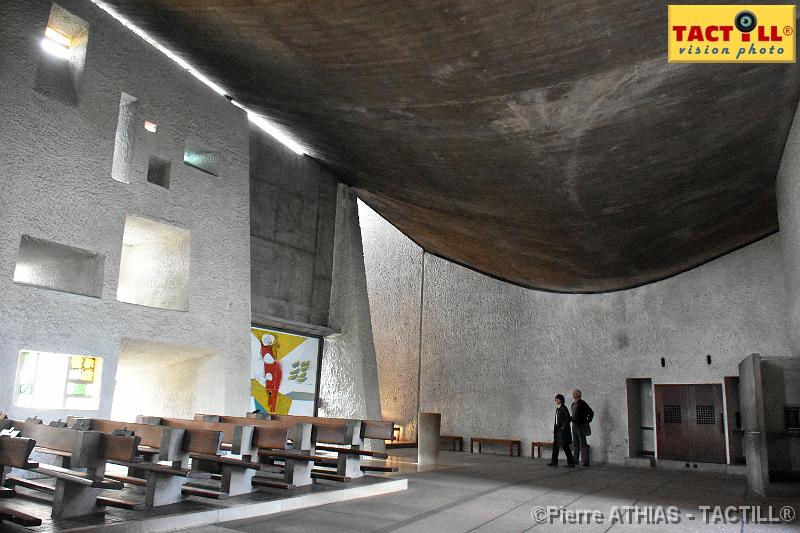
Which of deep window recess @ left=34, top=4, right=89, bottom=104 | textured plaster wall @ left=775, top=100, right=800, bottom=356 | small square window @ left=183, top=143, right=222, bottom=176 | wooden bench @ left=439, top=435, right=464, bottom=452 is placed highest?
deep window recess @ left=34, top=4, right=89, bottom=104

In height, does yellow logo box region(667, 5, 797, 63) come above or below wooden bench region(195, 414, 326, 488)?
above

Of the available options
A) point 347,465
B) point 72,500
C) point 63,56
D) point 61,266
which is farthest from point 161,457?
point 63,56

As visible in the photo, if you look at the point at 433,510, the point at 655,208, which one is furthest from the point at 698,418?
the point at 433,510

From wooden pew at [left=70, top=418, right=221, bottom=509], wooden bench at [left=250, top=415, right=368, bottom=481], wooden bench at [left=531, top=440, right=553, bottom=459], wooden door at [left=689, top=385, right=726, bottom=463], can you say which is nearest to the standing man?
wooden bench at [left=531, top=440, right=553, bottom=459]

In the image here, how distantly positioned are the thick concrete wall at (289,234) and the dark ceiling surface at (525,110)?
2.72 ft

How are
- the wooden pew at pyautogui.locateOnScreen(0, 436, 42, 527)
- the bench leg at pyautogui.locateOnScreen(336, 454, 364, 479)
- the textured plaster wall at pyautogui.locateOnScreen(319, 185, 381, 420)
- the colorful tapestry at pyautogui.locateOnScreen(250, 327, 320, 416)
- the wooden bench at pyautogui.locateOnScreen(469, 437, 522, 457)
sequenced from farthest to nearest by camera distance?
1. the wooden bench at pyautogui.locateOnScreen(469, 437, 522, 457)
2. the textured plaster wall at pyautogui.locateOnScreen(319, 185, 381, 420)
3. the colorful tapestry at pyautogui.locateOnScreen(250, 327, 320, 416)
4. the bench leg at pyautogui.locateOnScreen(336, 454, 364, 479)
5. the wooden pew at pyautogui.locateOnScreen(0, 436, 42, 527)

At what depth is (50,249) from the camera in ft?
26.5

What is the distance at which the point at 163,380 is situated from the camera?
9422 mm

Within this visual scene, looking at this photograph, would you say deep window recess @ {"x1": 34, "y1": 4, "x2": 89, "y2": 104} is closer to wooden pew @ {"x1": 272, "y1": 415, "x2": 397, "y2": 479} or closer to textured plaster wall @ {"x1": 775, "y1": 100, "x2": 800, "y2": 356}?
wooden pew @ {"x1": 272, "y1": 415, "x2": 397, "y2": 479}

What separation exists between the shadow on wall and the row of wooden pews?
1538 mm

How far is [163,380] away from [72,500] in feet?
17.1

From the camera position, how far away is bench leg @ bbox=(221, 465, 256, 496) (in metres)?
5.45

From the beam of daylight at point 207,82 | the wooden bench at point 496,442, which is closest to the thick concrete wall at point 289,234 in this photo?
the beam of daylight at point 207,82

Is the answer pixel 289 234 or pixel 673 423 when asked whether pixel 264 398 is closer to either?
pixel 289 234
